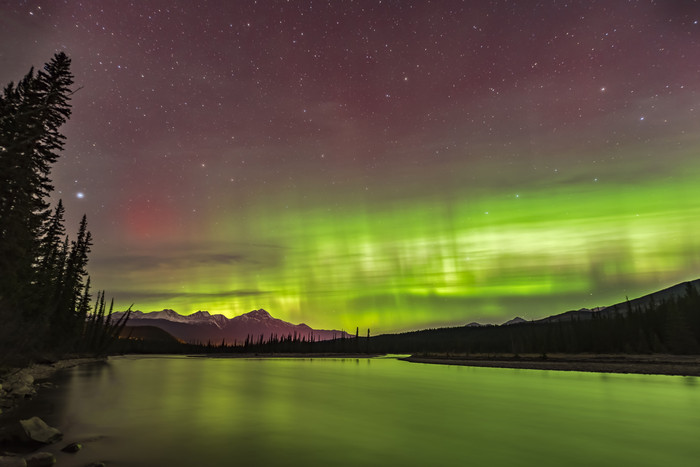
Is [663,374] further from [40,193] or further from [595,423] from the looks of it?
[40,193]

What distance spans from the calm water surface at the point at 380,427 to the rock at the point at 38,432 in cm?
117

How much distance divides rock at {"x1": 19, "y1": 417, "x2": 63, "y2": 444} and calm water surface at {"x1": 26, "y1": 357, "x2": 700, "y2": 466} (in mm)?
1170

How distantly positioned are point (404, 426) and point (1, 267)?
3388 cm

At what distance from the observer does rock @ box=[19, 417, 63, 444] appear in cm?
1487

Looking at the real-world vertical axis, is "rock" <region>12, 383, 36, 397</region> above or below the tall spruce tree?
below

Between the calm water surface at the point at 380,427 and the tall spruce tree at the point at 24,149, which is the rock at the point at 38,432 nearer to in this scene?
the calm water surface at the point at 380,427

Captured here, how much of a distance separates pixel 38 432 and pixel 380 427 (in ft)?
51.3

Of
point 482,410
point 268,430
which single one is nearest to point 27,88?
point 268,430

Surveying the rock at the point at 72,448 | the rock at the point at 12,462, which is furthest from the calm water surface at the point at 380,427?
the rock at the point at 12,462

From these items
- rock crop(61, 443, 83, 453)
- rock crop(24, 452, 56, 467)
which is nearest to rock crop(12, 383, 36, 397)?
rock crop(61, 443, 83, 453)

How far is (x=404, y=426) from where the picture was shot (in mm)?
22219

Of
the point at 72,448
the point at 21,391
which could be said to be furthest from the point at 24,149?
the point at 72,448

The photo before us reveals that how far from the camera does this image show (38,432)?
50.1 feet

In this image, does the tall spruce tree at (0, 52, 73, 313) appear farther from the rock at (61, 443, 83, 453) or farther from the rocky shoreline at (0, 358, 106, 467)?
the rock at (61, 443, 83, 453)
